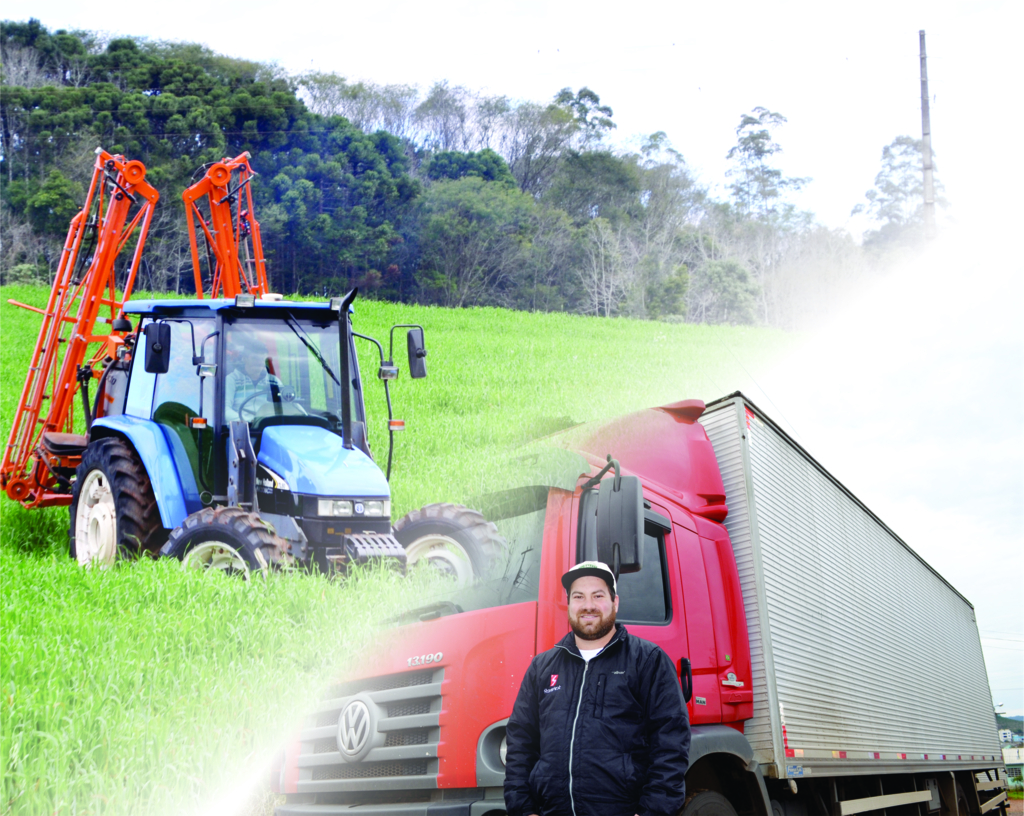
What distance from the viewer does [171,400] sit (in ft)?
20.1

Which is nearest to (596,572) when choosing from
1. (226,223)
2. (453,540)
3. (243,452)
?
(453,540)

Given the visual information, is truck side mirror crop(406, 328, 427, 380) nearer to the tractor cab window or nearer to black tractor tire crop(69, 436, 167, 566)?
the tractor cab window

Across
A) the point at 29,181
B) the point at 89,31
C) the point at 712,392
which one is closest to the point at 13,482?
the point at 712,392

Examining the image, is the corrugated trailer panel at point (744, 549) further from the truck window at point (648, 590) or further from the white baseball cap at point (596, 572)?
the white baseball cap at point (596, 572)

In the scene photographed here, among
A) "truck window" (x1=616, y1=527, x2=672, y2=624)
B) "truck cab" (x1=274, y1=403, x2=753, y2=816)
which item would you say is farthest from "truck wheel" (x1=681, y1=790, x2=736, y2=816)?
"truck window" (x1=616, y1=527, x2=672, y2=624)

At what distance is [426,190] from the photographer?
56.9ft

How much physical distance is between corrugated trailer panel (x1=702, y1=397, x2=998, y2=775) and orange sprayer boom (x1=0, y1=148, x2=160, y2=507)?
5.56 meters

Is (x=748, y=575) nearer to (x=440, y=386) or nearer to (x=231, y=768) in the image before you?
(x=231, y=768)

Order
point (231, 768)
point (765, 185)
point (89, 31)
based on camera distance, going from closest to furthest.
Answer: point (231, 768) < point (765, 185) < point (89, 31)

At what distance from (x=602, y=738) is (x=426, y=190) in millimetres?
15483

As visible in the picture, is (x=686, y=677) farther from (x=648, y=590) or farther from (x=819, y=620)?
(x=819, y=620)

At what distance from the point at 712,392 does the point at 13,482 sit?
11.1m

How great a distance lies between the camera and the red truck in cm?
355

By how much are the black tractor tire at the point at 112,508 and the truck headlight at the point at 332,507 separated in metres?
1.21
